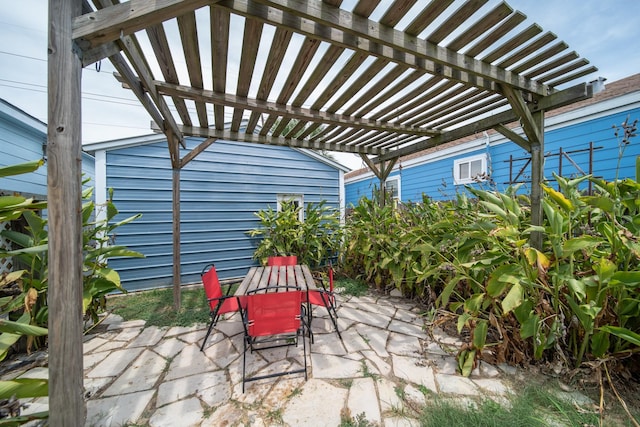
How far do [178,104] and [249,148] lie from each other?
2786mm

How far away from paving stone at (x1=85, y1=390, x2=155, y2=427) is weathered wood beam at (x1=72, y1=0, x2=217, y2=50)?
2.17m

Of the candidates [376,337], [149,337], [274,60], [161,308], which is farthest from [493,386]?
[161,308]

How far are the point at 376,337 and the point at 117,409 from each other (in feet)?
7.15

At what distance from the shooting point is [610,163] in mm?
4184

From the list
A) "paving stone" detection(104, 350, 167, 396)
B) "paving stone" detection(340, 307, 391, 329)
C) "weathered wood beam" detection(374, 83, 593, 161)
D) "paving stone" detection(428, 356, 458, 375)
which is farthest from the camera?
"paving stone" detection(340, 307, 391, 329)

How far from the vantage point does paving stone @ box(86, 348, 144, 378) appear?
2.04 m

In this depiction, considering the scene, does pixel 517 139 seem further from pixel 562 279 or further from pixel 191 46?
pixel 191 46

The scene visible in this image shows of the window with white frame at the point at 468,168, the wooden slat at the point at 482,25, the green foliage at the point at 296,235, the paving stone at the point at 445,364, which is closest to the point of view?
the wooden slat at the point at 482,25

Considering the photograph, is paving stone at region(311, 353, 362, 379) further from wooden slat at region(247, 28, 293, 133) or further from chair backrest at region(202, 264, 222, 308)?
wooden slat at region(247, 28, 293, 133)

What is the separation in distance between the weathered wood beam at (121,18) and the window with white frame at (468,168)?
6.42 metres

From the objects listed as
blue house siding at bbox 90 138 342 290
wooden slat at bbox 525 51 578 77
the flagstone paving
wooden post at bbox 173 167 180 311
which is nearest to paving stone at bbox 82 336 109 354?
the flagstone paving

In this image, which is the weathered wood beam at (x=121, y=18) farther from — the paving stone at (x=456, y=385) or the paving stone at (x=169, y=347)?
the paving stone at (x=456, y=385)

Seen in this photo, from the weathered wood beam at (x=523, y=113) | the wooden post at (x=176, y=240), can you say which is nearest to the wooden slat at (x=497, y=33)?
the weathered wood beam at (x=523, y=113)

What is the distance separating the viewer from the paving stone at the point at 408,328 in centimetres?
262
